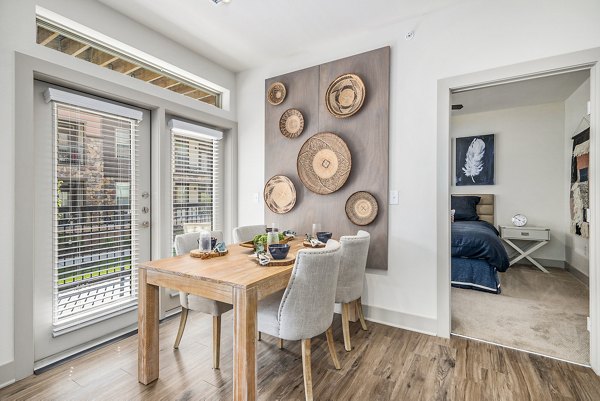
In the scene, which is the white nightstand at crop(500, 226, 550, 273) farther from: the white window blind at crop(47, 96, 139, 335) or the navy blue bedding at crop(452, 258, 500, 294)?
the white window blind at crop(47, 96, 139, 335)

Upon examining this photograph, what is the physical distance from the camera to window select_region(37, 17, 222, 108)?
84.3 inches

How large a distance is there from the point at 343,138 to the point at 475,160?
3600 mm

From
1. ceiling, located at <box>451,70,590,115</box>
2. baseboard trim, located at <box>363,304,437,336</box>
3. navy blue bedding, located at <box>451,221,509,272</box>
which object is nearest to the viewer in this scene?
baseboard trim, located at <box>363,304,437,336</box>

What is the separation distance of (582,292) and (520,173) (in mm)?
2135

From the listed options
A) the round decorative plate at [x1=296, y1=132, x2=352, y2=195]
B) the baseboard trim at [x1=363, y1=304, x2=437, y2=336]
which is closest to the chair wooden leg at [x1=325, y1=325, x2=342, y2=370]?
the baseboard trim at [x1=363, y1=304, x2=437, y2=336]

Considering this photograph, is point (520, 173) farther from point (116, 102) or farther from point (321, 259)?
point (116, 102)

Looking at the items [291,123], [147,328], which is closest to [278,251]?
[147,328]

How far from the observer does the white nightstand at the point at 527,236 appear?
4.42m

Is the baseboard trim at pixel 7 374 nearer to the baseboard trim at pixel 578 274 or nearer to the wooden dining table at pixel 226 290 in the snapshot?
the wooden dining table at pixel 226 290

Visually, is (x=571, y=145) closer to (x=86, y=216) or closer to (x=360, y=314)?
(x=360, y=314)

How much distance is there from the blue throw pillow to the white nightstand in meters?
0.48

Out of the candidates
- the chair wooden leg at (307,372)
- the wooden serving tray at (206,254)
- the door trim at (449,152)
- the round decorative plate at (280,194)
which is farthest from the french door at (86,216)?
the door trim at (449,152)

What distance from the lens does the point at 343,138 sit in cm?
291

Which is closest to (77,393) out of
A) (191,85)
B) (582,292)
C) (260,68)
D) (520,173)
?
(191,85)
